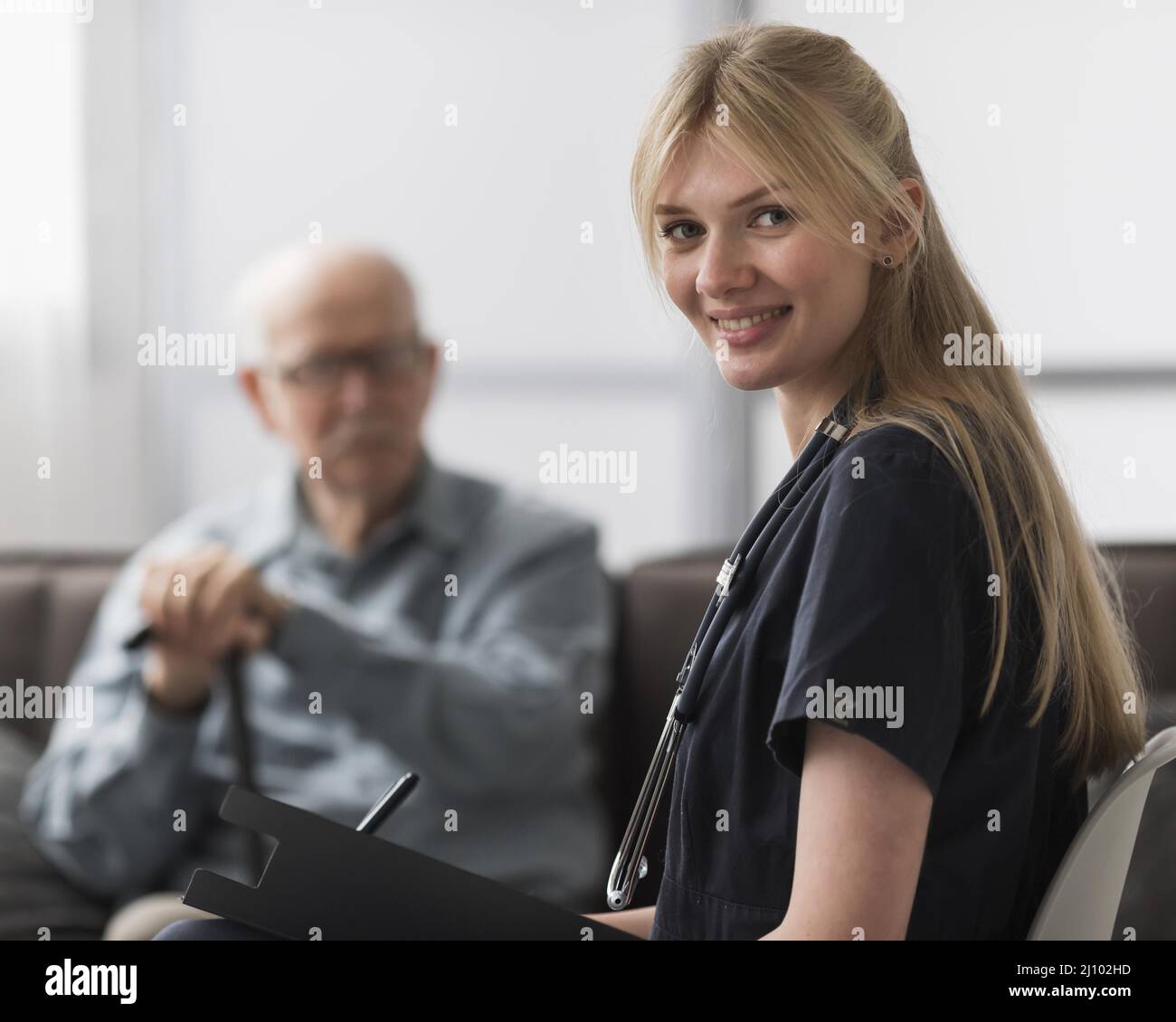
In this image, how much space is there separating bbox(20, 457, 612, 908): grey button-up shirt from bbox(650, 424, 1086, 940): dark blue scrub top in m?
0.85

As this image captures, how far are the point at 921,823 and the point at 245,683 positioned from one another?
121cm

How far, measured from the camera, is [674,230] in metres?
0.74

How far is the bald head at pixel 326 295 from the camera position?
1751 millimetres

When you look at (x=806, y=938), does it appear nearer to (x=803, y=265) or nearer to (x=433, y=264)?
(x=803, y=265)

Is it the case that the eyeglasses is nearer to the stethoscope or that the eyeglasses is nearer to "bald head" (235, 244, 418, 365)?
"bald head" (235, 244, 418, 365)

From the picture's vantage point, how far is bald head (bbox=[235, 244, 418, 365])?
5.74 ft

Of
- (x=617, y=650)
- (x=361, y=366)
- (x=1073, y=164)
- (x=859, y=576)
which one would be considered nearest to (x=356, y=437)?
(x=361, y=366)

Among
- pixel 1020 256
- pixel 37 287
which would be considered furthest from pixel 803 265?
pixel 37 287

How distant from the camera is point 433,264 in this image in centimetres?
260

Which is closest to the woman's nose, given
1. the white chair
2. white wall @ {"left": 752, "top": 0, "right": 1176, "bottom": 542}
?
the white chair

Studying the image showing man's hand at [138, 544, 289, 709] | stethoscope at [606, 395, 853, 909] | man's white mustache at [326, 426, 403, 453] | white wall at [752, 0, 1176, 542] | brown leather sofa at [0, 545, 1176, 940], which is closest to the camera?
stethoscope at [606, 395, 853, 909]

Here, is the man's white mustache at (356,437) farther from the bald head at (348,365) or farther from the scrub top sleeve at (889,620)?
the scrub top sleeve at (889,620)

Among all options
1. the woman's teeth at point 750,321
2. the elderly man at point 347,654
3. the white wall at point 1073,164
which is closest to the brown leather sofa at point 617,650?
the elderly man at point 347,654
